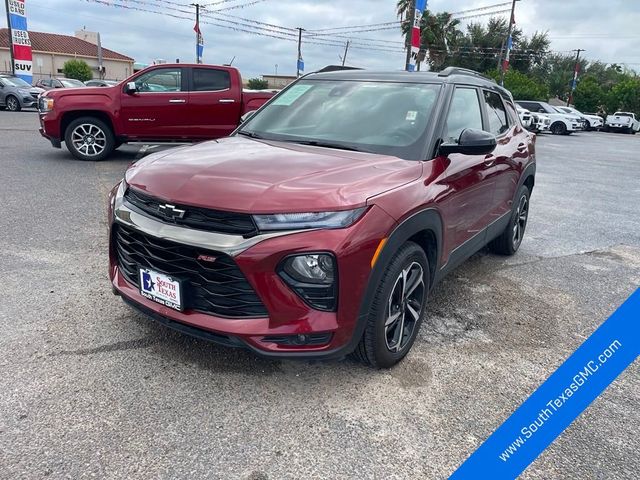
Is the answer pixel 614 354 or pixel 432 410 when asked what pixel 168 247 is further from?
pixel 614 354

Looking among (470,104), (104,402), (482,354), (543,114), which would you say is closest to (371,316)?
(482,354)

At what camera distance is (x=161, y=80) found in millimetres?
9430

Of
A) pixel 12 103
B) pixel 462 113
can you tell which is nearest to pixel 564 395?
pixel 462 113

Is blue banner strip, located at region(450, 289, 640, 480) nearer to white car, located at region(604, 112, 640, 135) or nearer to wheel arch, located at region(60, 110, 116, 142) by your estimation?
wheel arch, located at region(60, 110, 116, 142)

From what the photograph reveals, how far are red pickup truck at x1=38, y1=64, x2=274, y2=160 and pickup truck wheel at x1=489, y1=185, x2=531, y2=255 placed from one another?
610 centimetres

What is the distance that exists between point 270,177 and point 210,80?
7783 mm

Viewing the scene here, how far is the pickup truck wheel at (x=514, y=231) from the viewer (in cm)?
513

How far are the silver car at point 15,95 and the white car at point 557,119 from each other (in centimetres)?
2452

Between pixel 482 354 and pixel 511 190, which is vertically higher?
pixel 511 190

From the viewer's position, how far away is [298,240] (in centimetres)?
240

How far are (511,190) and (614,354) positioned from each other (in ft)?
12.3

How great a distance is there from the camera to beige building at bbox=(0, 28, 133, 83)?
5816 cm

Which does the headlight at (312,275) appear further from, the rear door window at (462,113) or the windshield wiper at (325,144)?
the rear door window at (462,113)

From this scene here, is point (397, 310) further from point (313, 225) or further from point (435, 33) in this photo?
point (435, 33)
